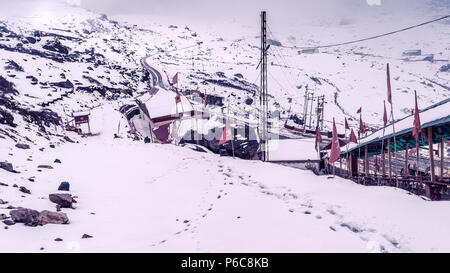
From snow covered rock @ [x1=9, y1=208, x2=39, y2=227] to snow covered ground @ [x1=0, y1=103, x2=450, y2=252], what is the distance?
229 mm

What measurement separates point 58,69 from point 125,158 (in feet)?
184

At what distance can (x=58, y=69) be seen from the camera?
6047cm

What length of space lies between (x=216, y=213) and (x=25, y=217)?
210 inches

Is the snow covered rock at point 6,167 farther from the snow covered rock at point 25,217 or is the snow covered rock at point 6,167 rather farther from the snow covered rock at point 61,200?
the snow covered rock at point 25,217

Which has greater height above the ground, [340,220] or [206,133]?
[206,133]

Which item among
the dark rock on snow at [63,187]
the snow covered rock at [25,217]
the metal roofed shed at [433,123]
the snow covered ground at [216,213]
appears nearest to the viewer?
the snow covered ground at [216,213]

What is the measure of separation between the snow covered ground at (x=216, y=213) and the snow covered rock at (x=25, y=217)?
0.75 feet

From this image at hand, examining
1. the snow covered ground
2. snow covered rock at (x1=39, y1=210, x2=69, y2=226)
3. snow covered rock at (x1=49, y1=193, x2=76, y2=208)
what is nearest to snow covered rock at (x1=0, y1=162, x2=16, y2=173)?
the snow covered ground

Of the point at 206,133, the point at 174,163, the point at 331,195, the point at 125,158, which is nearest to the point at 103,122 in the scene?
the point at 206,133

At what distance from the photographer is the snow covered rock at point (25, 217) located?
265 inches

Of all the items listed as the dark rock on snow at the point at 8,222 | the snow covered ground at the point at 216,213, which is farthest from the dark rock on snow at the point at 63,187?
the dark rock on snow at the point at 8,222

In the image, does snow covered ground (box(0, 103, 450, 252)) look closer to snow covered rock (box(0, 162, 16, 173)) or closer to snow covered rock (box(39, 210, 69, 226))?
snow covered rock (box(39, 210, 69, 226))

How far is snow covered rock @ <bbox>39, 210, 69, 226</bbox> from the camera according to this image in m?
7.11
